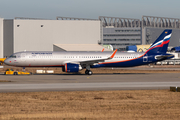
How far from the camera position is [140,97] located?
838 inches

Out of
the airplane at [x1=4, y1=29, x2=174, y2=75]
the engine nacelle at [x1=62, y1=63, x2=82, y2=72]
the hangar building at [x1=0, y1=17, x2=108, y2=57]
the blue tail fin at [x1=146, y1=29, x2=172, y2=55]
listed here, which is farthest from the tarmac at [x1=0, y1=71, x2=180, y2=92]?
the hangar building at [x1=0, y1=17, x2=108, y2=57]

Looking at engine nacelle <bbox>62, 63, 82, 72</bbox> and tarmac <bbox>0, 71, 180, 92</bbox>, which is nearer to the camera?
tarmac <bbox>0, 71, 180, 92</bbox>

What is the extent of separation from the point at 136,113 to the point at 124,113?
0.66 meters

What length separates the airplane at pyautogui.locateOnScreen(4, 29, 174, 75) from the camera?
4612 cm

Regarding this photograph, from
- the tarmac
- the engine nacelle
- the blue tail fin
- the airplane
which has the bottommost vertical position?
the tarmac

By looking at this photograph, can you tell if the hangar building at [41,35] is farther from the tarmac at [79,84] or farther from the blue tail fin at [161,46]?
the tarmac at [79,84]

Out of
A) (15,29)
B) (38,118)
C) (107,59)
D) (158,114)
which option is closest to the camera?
(38,118)

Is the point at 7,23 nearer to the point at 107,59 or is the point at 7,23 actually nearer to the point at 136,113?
the point at 107,59

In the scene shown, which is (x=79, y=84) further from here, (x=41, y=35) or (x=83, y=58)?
(x=41, y=35)

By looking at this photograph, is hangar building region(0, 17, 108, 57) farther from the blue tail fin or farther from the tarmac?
the tarmac

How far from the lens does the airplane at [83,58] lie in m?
46.1

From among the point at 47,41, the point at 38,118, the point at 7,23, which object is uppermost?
the point at 7,23

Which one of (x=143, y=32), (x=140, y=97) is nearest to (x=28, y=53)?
(x=140, y=97)

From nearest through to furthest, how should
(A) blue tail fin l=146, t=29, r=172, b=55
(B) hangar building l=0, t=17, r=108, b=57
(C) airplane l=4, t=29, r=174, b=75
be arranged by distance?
1. (C) airplane l=4, t=29, r=174, b=75
2. (A) blue tail fin l=146, t=29, r=172, b=55
3. (B) hangar building l=0, t=17, r=108, b=57
